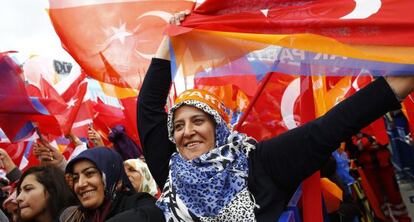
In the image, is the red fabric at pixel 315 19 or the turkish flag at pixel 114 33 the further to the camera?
the turkish flag at pixel 114 33

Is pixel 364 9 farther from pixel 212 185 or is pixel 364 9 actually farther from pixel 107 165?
pixel 107 165

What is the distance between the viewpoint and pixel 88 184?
8.89 ft

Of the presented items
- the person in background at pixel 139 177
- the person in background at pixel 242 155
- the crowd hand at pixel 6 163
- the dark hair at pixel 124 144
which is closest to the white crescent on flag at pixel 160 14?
the person in background at pixel 139 177

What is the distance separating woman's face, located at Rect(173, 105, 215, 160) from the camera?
2.29 metres

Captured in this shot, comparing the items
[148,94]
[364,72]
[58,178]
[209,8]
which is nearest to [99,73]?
[58,178]

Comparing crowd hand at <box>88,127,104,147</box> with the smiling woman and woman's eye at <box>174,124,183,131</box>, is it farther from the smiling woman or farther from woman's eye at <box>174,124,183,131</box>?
woman's eye at <box>174,124,183,131</box>

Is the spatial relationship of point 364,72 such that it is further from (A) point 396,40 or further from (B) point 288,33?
(B) point 288,33

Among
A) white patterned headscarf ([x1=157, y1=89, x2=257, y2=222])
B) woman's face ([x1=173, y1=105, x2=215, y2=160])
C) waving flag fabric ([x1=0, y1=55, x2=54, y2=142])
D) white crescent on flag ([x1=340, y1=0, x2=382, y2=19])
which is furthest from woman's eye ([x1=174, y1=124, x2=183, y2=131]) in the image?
waving flag fabric ([x1=0, y1=55, x2=54, y2=142])

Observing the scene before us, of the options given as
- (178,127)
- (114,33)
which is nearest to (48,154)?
(114,33)

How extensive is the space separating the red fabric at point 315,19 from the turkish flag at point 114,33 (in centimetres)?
119

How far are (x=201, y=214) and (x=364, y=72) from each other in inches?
35.4

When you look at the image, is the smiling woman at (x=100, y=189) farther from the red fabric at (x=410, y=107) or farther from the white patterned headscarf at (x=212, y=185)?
the red fabric at (x=410, y=107)

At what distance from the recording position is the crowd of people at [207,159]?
2.02 meters

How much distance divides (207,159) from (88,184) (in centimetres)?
83
